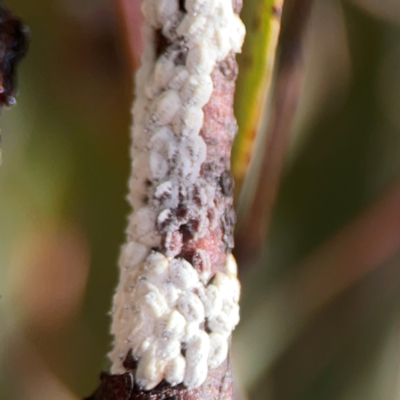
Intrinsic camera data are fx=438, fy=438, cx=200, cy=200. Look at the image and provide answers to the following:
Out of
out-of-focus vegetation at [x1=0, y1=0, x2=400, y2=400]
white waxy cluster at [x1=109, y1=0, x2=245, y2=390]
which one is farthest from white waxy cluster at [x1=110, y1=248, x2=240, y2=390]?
out-of-focus vegetation at [x1=0, y1=0, x2=400, y2=400]

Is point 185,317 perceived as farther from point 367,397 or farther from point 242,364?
point 367,397

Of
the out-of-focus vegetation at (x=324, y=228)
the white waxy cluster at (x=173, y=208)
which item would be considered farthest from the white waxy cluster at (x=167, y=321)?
the out-of-focus vegetation at (x=324, y=228)

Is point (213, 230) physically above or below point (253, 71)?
below

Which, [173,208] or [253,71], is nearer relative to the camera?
[173,208]

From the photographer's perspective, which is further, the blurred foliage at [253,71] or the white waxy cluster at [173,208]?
the blurred foliage at [253,71]

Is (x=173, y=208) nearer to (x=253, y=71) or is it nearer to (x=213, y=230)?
(x=213, y=230)

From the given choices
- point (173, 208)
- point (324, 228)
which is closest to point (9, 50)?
point (173, 208)

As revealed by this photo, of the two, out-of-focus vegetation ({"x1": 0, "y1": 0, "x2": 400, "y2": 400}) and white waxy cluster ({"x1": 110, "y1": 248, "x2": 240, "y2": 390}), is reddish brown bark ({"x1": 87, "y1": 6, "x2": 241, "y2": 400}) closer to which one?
white waxy cluster ({"x1": 110, "y1": 248, "x2": 240, "y2": 390})

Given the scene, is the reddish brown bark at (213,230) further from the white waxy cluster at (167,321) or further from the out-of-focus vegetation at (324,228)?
the out-of-focus vegetation at (324,228)
